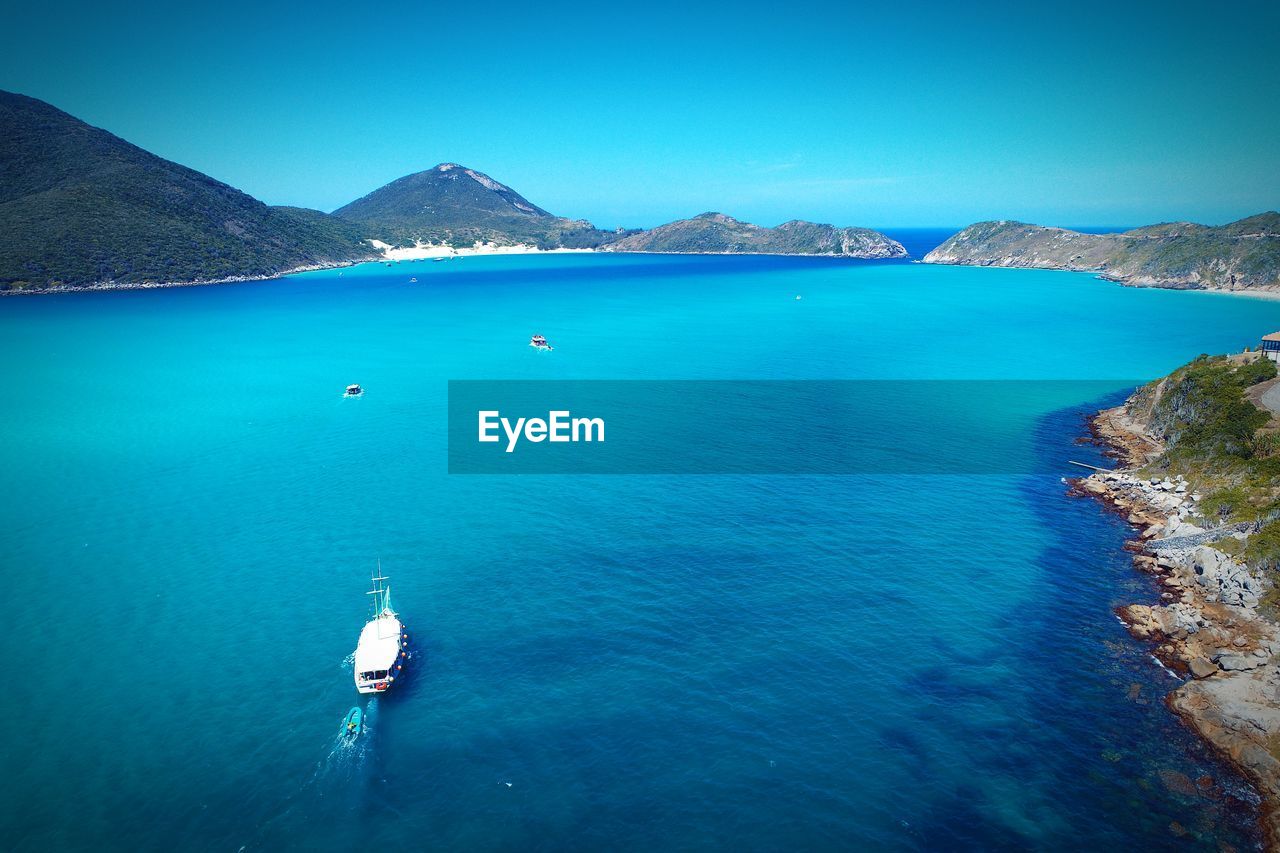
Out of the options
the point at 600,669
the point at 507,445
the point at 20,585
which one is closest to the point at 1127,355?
the point at 507,445

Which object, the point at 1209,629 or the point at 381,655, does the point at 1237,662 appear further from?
the point at 381,655

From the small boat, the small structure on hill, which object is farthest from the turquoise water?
the small structure on hill

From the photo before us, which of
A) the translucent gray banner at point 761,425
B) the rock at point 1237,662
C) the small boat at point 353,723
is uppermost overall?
the translucent gray banner at point 761,425

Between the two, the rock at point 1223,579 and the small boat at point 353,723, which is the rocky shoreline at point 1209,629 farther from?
the small boat at point 353,723

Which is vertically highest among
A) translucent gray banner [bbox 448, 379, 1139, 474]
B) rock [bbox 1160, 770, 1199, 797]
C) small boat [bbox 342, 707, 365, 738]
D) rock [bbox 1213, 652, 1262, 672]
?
translucent gray banner [bbox 448, 379, 1139, 474]

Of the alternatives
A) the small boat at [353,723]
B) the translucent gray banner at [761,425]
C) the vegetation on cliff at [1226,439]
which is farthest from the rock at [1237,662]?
the small boat at [353,723]

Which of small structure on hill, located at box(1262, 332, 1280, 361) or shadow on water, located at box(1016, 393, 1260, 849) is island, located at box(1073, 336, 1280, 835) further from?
small structure on hill, located at box(1262, 332, 1280, 361)

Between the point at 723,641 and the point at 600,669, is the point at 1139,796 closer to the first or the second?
the point at 723,641

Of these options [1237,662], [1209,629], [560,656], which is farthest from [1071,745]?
[560,656]
